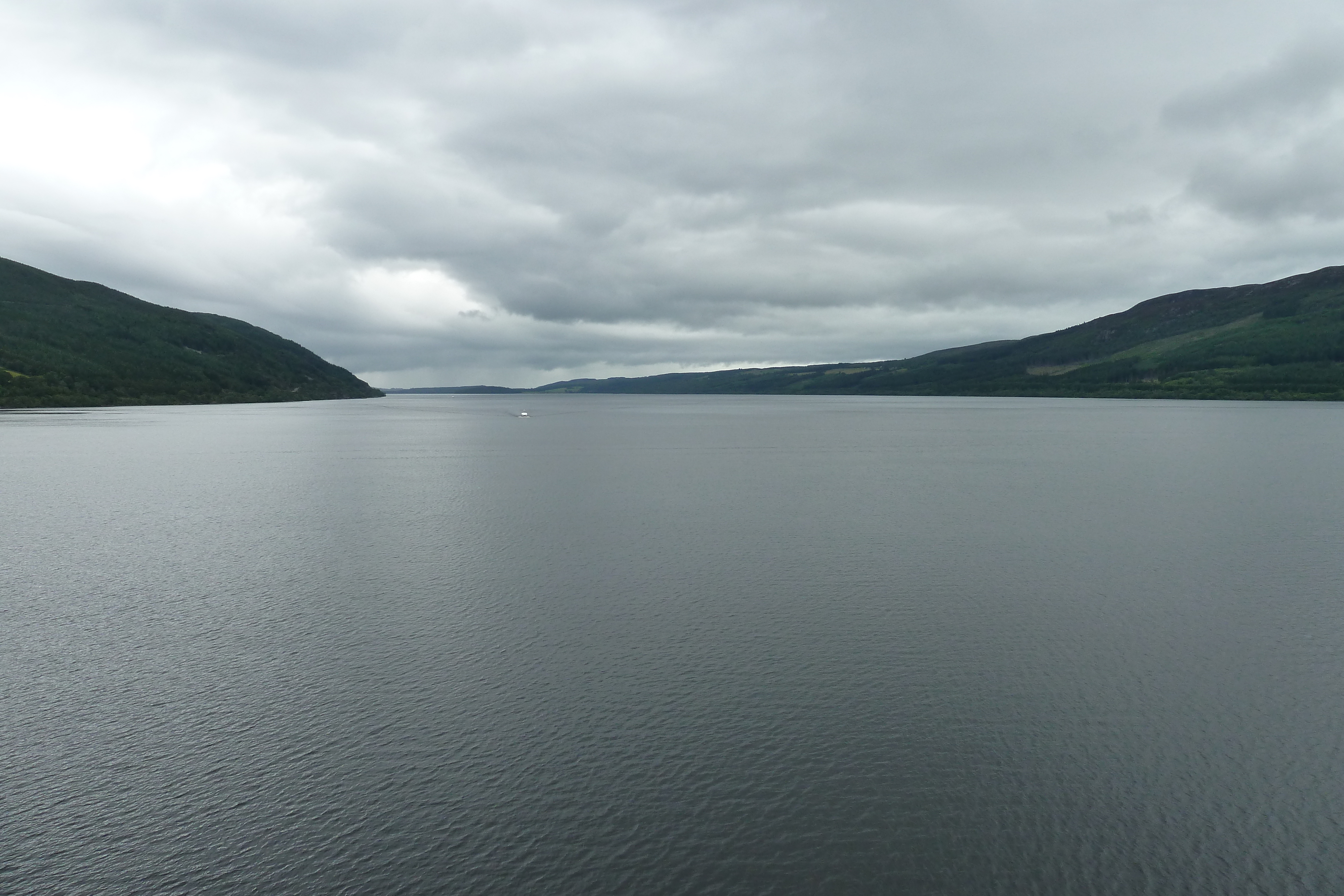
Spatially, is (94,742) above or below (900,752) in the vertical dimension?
above

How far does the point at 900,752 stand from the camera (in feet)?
70.2

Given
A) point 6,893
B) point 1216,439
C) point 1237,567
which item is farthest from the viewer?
point 1216,439

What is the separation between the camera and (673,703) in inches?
959

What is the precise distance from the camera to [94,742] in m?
21.4

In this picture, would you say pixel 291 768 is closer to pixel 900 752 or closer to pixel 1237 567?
pixel 900 752

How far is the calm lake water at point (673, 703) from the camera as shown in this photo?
16.9m

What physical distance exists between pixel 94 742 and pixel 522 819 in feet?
40.9

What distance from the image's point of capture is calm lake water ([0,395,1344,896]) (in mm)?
16906

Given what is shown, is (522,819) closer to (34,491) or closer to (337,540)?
(337,540)

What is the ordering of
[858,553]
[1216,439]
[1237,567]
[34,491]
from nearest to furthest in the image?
1. [1237,567]
2. [858,553]
3. [34,491]
4. [1216,439]

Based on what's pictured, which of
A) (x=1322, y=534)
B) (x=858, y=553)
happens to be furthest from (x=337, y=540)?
(x=1322, y=534)

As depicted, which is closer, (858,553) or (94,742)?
(94,742)

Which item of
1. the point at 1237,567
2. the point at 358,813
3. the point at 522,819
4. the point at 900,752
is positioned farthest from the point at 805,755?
the point at 1237,567

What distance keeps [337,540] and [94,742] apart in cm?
2795
